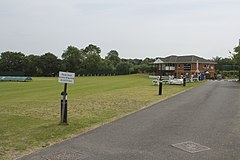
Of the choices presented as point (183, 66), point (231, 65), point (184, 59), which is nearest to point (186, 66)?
point (183, 66)

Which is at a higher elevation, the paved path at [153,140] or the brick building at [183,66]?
the brick building at [183,66]

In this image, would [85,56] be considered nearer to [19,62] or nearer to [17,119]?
[19,62]

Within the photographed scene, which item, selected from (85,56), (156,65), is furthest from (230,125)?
(85,56)

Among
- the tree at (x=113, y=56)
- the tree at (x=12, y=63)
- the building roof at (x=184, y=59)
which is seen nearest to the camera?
the building roof at (x=184, y=59)

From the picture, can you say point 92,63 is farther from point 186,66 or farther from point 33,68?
point 186,66

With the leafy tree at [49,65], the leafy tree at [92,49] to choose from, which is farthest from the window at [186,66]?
the leafy tree at [92,49]

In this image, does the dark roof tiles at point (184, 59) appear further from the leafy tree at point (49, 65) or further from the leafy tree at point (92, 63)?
the leafy tree at point (49, 65)

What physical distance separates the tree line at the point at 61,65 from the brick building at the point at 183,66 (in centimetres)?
801

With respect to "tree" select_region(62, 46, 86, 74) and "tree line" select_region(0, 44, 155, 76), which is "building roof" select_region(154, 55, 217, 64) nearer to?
"tree line" select_region(0, 44, 155, 76)

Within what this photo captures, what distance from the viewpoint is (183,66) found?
247 feet

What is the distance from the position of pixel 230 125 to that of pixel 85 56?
8778cm

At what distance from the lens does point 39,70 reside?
82.6 m

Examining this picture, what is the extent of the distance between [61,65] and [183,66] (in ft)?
108

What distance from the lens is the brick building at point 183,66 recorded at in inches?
2916
